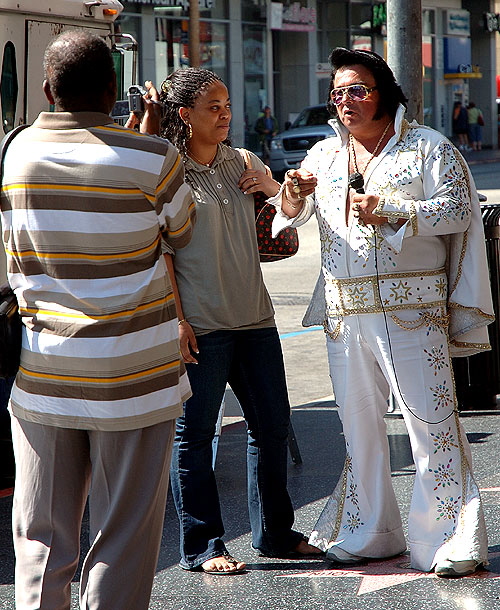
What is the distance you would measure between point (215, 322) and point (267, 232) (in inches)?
18.6

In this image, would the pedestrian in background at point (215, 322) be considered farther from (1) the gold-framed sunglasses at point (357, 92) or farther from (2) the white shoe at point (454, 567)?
(2) the white shoe at point (454, 567)

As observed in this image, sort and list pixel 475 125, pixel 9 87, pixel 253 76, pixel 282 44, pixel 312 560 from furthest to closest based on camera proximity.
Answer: pixel 475 125 < pixel 282 44 < pixel 253 76 < pixel 9 87 < pixel 312 560

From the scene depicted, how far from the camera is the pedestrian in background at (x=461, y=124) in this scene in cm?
4009

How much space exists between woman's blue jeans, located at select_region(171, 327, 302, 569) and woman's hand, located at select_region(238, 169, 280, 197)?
56 cm

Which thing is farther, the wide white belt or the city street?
the wide white belt

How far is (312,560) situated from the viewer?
4.49 m

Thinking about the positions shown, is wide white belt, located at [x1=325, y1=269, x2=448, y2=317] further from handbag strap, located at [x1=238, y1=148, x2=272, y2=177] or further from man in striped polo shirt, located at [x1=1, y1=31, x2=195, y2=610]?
man in striped polo shirt, located at [x1=1, y1=31, x2=195, y2=610]

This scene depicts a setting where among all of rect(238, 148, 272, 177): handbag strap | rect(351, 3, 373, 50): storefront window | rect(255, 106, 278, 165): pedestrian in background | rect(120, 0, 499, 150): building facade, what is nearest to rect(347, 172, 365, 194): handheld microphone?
rect(238, 148, 272, 177): handbag strap

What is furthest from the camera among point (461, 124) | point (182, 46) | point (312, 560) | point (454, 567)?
point (461, 124)

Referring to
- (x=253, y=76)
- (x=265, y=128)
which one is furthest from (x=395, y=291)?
(x=253, y=76)

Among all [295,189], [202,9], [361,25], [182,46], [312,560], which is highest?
[361,25]


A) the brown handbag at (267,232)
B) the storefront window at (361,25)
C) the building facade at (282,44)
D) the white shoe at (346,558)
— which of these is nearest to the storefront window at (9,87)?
the brown handbag at (267,232)

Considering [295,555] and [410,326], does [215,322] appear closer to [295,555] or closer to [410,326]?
[410,326]

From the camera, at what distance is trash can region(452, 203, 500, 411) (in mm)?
6938
